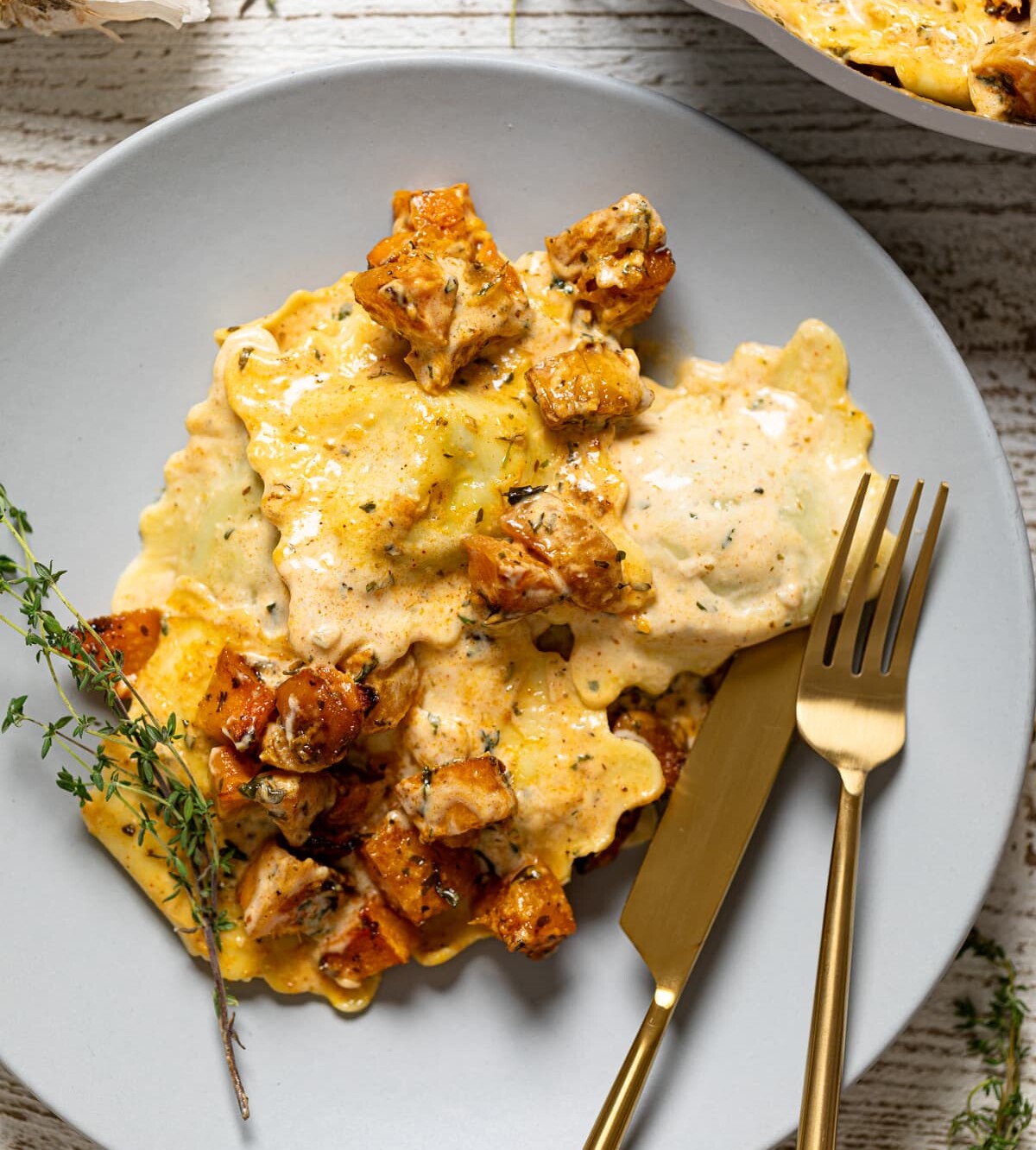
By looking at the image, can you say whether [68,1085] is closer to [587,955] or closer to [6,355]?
[587,955]

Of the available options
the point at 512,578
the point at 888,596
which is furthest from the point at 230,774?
the point at 888,596

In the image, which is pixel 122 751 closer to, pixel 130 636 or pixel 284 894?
pixel 130 636

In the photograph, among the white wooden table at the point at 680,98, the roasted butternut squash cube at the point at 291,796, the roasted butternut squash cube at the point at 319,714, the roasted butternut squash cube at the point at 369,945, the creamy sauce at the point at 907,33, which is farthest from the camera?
the white wooden table at the point at 680,98

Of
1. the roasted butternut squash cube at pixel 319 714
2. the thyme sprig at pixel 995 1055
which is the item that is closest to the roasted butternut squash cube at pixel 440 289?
the roasted butternut squash cube at pixel 319 714

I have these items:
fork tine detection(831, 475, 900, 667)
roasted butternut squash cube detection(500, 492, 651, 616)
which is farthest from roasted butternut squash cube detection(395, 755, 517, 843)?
fork tine detection(831, 475, 900, 667)

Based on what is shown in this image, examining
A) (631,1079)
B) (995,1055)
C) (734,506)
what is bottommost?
(995,1055)

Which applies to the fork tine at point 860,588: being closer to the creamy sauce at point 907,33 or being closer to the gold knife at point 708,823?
the gold knife at point 708,823

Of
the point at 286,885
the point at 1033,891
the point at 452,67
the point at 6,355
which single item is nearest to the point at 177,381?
the point at 6,355
